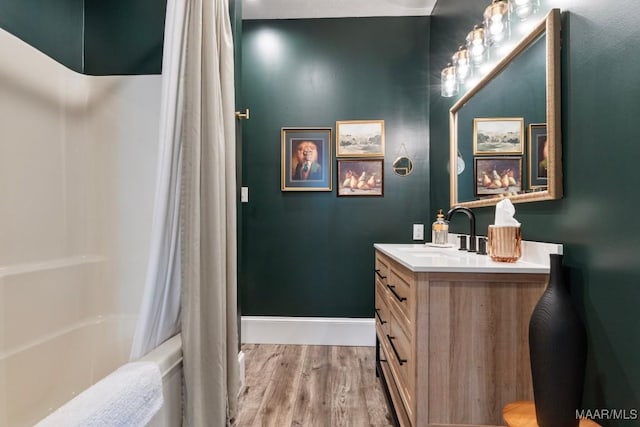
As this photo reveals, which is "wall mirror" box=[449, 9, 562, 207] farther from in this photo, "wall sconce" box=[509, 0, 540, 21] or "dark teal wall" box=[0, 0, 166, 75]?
"dark teal wall" box=[0, 0, 166, 75]

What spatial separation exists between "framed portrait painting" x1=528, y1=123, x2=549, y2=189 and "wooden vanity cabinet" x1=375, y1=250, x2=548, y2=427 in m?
0.40

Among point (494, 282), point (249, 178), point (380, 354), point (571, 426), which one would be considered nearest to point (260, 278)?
point (249, 178)

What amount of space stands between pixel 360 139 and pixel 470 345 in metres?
1.93

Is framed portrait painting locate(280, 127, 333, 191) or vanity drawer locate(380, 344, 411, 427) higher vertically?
framed portrait painting locate(280, 127, 333, 191)

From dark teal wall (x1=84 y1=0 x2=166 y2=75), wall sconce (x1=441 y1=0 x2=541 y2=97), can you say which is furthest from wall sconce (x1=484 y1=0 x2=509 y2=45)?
→ dark teal wall (x1=84 y1=0 x2=166 y2=75)

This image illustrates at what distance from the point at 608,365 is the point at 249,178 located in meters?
2.46

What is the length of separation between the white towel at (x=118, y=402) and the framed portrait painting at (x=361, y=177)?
2.00m

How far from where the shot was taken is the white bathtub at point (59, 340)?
1.23 m

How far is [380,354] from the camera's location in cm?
207

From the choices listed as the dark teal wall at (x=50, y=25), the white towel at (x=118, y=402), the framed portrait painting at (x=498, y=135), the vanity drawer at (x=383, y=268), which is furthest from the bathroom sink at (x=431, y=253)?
the dark teal wall at (x=50, y=25)

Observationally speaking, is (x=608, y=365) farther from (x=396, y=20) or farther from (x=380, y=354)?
(x=396, y=20)

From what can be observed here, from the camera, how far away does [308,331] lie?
2639 millimetres

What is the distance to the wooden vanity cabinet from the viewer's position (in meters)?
1.07

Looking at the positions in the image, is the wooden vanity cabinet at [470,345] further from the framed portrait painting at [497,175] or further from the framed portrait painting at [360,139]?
the framed portrait painting at [360,139]
